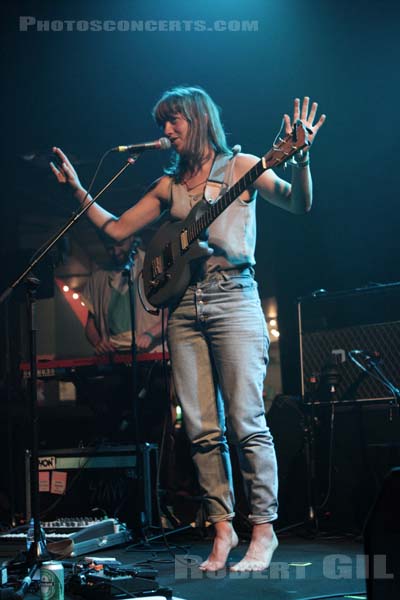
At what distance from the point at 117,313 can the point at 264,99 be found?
1.92 meters

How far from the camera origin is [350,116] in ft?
16.3

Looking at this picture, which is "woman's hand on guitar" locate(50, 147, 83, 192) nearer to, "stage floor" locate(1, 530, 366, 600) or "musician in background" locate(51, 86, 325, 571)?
"musician in background" locate(51, 86, 325, 571)

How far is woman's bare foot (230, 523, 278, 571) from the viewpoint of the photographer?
8.78 feet

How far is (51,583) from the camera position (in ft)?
7.25

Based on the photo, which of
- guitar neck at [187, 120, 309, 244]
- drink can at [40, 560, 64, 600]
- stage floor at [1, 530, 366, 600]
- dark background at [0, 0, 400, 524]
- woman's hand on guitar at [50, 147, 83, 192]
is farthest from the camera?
dark background at [0, 0, 400, 524]

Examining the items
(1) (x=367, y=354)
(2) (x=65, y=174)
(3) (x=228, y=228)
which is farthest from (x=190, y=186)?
(1) (x=367, y=354)

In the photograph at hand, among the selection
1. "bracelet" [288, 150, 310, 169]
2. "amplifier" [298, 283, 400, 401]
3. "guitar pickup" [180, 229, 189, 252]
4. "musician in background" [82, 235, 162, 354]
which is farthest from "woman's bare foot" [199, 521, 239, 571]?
"musician in background" [82, 235, 162, 354]

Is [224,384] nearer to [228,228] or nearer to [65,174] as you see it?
[228,228]

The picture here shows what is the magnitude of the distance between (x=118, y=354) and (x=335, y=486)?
1501 mm

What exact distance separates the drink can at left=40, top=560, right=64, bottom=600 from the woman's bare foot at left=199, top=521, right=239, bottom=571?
2.30 ft

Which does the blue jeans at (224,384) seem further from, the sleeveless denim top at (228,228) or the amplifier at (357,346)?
the amplifier at (357,346)

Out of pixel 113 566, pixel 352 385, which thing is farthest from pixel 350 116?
pixel 113 566

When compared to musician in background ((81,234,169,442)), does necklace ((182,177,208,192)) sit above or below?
above

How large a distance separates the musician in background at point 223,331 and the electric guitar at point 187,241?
45mm
